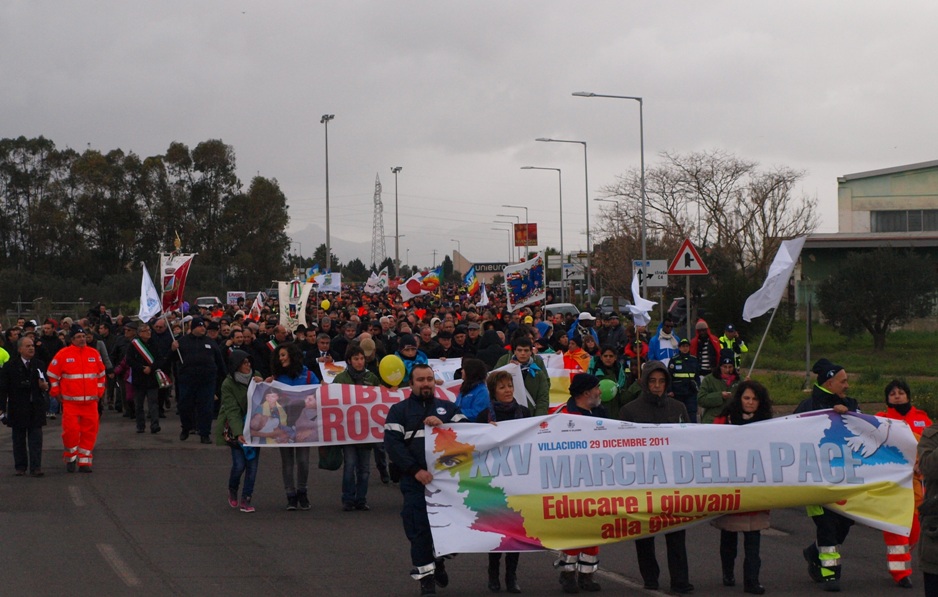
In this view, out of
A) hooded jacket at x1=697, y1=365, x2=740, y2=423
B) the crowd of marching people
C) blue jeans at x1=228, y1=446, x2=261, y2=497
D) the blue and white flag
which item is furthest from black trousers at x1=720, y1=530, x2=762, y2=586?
the blue and white flag

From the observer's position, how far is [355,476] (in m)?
12.3

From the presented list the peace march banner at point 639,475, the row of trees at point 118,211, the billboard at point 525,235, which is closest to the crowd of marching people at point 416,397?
the peace march banner at point 639,475

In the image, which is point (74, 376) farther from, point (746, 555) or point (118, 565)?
point (746, 555)

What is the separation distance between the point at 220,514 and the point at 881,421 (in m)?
6.46

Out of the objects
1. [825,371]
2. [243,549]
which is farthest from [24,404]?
[825,371]

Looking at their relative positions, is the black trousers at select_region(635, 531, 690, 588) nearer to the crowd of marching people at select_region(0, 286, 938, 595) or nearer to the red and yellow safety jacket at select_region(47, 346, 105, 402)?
the crowd of marching people at select_region(0, 286, 938, 595)

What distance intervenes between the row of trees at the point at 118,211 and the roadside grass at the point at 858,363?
45.0 metres

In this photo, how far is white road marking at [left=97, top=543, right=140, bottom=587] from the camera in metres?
8.50

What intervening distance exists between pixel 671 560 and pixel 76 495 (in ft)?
23.8

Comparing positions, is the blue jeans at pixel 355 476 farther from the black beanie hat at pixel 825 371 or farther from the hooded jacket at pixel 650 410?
the black beanie hat at pixel 825 371

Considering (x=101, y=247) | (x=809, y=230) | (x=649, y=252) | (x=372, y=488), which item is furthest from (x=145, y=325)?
(x=101, y=247)

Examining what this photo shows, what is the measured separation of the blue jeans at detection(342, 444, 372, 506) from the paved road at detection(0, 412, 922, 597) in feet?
0.61

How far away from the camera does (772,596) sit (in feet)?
26.6

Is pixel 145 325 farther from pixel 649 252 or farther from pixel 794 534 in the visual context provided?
pixel 649 252
